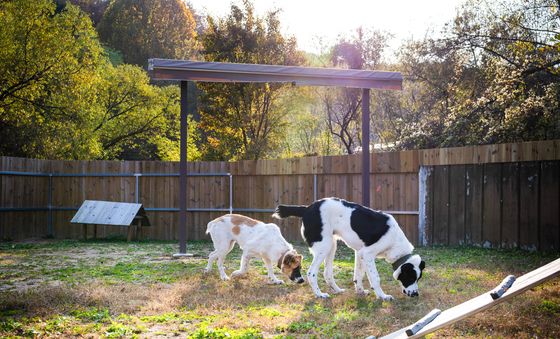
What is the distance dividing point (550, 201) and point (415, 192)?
3588 mm

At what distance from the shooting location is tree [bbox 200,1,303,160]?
901 inches

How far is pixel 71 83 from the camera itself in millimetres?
21609

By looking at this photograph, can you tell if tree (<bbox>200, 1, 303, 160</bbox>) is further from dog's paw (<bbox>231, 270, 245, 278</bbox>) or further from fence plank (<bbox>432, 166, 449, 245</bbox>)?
dog's paw (<bbox>231, 270, 245, 278</bbox>)

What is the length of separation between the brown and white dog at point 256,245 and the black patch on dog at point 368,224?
1241mm

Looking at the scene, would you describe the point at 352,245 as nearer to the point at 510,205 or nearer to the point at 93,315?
the point at 93,315

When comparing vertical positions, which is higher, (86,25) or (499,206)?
(86,25)

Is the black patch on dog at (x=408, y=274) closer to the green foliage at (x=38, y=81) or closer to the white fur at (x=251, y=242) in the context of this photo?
the white fur at (x=251, y=242)

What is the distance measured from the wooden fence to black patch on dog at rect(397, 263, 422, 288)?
614 cm

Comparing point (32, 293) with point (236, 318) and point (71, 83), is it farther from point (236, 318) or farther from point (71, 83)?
point (71, 83)

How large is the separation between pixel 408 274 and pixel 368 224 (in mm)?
929

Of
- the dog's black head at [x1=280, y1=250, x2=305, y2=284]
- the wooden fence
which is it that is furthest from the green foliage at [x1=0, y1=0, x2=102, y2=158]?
the dog's black head at [x1=280, y1=250, x2=305, y2=284]

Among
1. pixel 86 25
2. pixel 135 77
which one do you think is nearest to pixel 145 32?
pixel 135 77

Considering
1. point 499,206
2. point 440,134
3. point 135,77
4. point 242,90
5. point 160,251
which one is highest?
point 135,77

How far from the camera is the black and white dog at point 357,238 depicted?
8.11 metres
